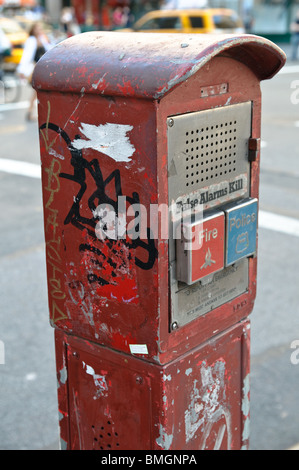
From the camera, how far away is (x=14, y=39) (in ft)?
62.9

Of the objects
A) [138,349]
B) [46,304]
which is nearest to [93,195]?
[138,349]

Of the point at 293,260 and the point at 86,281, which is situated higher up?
the point at 86,281

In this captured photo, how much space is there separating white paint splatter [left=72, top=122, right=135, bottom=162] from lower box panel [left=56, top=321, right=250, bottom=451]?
0.71m

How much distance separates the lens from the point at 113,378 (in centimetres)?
227

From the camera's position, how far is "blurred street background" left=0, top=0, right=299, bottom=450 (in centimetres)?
371

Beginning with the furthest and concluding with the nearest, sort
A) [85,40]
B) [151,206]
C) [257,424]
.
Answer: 1. [257,424]
2. [85,40]
3. [151,206]

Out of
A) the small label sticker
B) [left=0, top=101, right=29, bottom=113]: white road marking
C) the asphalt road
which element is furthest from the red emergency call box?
[left=0, top=101, right=29, bottom=113]: white road marking

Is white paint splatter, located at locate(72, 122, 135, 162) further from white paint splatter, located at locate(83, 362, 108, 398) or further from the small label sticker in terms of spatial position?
white paint splatter, located at locate(83, 362, 108, 398)

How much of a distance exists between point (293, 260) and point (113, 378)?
390cm

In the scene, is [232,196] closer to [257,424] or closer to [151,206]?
[151,206]

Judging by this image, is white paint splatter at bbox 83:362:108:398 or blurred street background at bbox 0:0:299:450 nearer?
white paint splatter at bbox 83:362:108:398

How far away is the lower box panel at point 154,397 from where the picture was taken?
218 cm

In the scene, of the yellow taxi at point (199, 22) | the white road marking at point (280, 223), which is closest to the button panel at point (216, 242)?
the white road marking at point (280, 223)

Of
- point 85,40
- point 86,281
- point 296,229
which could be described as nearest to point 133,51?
point 85,40
